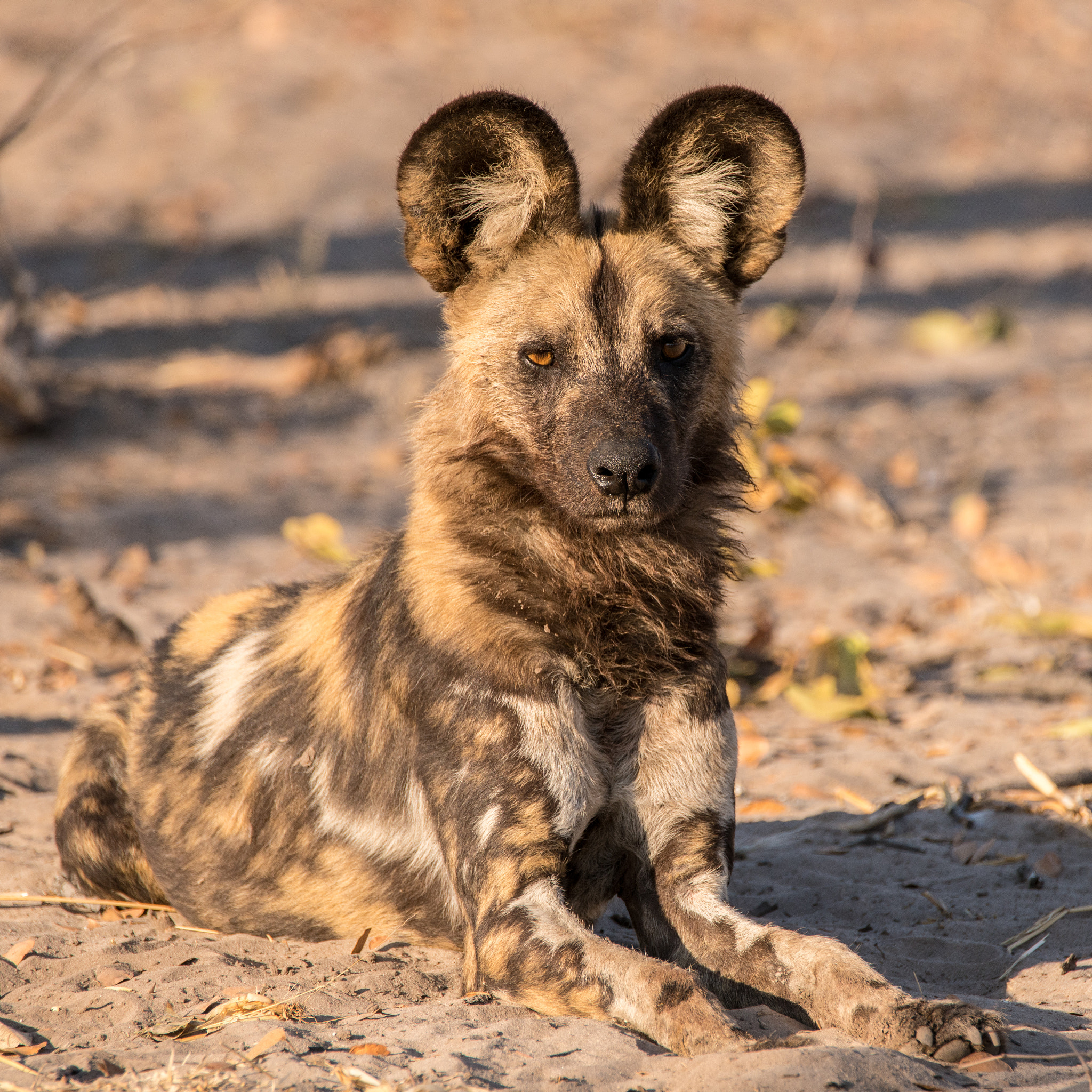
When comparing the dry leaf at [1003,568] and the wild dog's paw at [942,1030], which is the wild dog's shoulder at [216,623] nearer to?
the wild dog's paw at [942,1030]

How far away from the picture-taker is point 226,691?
11.7 feet

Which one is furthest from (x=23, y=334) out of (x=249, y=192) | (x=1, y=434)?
(x=249, y=192)

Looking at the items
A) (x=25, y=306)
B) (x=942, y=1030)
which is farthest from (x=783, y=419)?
(x=25, y=306)

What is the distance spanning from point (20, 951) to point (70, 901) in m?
0.33

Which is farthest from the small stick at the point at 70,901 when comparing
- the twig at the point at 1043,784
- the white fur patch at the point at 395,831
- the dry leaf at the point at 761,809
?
the twig at the point at 1043,784

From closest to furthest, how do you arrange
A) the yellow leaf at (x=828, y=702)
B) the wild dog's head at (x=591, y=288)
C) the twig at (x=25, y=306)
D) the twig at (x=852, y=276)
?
the wild dog's head at (x=591, y=288) < the yellow leaf at (x=828, y=702) < the twig at (x=25, y=306) < the twig at (x=852, y=276)

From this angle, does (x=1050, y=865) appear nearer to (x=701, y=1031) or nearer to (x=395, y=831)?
(x=701, y=1031)

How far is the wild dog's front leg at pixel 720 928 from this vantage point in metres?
2.58

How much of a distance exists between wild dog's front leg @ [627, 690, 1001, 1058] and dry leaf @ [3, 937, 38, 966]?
63.4 inches

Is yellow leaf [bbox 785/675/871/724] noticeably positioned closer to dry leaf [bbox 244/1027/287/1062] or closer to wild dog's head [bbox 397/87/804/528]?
wild dog's head [bbox 397/87/804/528]

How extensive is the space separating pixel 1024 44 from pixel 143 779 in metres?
15.3

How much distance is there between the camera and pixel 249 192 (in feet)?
38.4

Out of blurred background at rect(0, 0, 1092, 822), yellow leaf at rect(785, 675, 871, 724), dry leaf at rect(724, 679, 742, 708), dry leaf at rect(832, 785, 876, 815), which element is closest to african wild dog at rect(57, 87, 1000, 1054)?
blurred background at rect(0, 0, 1092, 822)

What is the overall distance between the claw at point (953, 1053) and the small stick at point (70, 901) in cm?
217
